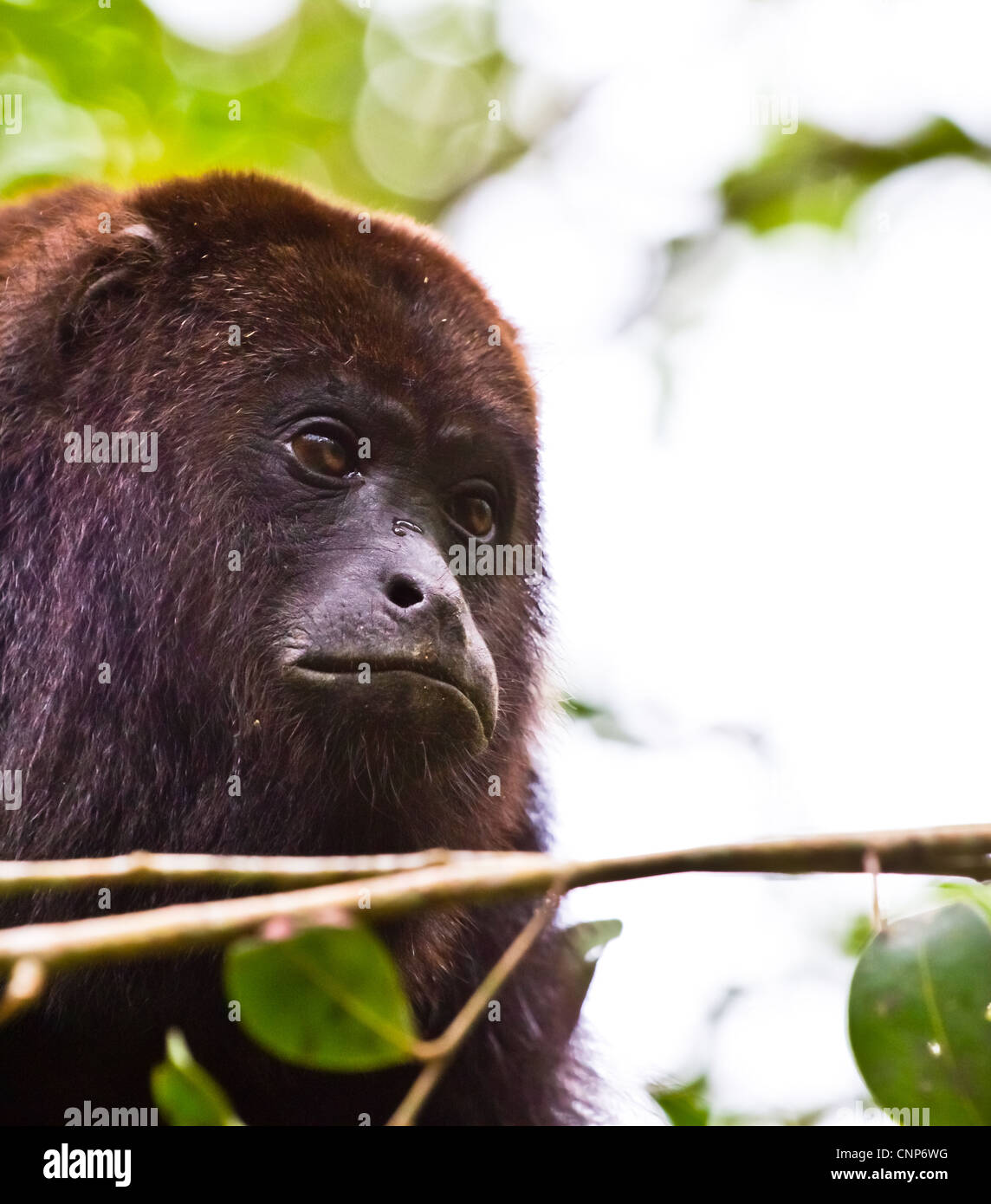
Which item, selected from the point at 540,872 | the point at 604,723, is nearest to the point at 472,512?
the point at 540,872

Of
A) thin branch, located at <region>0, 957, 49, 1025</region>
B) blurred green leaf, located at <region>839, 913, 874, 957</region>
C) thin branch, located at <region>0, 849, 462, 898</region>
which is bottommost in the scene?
blurred green leaf, located at <region>839, 913, 874, 957</region>

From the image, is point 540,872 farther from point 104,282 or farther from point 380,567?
point 104,282

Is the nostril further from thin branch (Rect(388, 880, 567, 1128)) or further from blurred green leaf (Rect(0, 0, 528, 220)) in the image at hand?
blurred green leaf (Rect(0, 0, 528, 220))

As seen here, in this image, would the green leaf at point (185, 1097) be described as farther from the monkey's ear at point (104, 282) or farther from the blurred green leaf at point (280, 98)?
the blurred green leaf at point (280, 98)

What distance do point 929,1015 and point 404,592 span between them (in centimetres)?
168

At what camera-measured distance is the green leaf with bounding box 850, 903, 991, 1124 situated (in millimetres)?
1374

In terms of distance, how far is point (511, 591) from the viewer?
145 inches

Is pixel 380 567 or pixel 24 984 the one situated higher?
pixel 380 567

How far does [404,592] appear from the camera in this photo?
287cm

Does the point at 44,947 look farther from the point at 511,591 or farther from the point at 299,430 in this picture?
the point at 511,591

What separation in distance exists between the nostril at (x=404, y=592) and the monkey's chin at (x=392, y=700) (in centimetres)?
15

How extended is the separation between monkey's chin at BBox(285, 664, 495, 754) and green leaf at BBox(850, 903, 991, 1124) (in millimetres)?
1540

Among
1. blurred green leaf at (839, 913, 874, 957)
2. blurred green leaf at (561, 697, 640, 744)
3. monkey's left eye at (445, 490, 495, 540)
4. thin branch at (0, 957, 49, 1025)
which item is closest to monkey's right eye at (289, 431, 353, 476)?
monkey's left eye at (445, 490, 495, 540)
